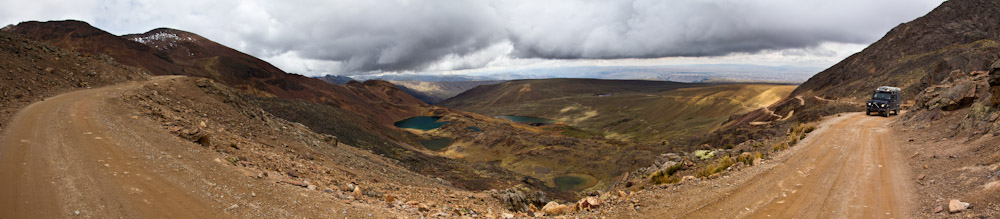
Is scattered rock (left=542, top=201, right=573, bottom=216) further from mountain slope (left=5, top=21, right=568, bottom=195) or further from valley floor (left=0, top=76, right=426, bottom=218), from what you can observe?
mountain slope (left=5, top=21, right=568, bottom=195)

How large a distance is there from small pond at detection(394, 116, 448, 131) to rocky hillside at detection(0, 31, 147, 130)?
8737 cm

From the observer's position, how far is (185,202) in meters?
8.78

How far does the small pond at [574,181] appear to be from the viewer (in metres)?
48.7

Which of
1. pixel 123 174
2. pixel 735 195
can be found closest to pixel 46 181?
pixel 123 174

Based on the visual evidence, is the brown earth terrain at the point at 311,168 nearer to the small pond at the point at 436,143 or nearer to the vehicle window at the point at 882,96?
the vehicle window at the point at 882,96

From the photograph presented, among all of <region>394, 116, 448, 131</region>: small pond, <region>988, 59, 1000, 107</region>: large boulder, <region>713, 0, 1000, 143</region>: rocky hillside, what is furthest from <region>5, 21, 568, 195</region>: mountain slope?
<region>713, 0, 1000, 143</region>: rocky hillside

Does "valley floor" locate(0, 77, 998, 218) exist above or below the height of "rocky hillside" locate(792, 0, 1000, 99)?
below

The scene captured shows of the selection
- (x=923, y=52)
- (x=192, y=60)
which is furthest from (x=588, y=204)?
(x=192, y=60)

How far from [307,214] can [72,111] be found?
51.2 feet

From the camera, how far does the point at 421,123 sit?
422ft

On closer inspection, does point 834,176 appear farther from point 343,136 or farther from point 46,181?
point 343,136

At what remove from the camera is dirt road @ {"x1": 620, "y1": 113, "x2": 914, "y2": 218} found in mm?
10133

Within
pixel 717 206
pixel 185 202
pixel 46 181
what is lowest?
pixel 717 206

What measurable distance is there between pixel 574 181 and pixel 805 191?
133 ft
